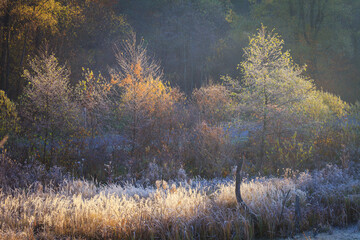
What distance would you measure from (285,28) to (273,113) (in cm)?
1590

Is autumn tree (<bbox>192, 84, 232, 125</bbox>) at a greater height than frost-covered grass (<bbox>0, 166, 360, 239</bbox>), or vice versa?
autumn tree (<bbox>192, 84, 232, 125</bbox>)

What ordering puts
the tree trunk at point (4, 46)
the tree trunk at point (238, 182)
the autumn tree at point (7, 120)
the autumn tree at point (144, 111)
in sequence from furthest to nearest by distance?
the tree trunk at point (4, 46) → the autumn tree at point (144, 111) → the autumn tree at point (7, 120) → the tree trunk at point (238, 182)

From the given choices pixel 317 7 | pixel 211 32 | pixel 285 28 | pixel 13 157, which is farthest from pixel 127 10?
pixel 13 157

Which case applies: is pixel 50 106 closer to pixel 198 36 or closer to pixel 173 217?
pixel 173 217

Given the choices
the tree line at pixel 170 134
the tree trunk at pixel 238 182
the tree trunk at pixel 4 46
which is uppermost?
the tree trunk at pixel 4 46

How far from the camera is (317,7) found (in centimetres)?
2522

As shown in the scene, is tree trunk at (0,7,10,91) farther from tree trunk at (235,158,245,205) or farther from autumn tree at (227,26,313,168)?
tree trunk at (235,158,245,205)

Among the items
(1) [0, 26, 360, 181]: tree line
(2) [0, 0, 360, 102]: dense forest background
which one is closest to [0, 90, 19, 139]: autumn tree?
(1) [0, 26, 360, 181]: tree line

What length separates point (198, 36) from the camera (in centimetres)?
2712

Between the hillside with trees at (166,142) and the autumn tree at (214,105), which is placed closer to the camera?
the hillside with trees at (166,142)

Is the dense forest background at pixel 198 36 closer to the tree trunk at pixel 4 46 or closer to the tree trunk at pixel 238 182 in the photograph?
the tree trunk at pixel 4 46

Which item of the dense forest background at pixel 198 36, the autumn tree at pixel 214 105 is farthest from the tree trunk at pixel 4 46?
the autumn tree at pixel 214 105

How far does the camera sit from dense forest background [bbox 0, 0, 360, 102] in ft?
56.4

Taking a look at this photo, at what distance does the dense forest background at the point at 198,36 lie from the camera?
1719 cm
